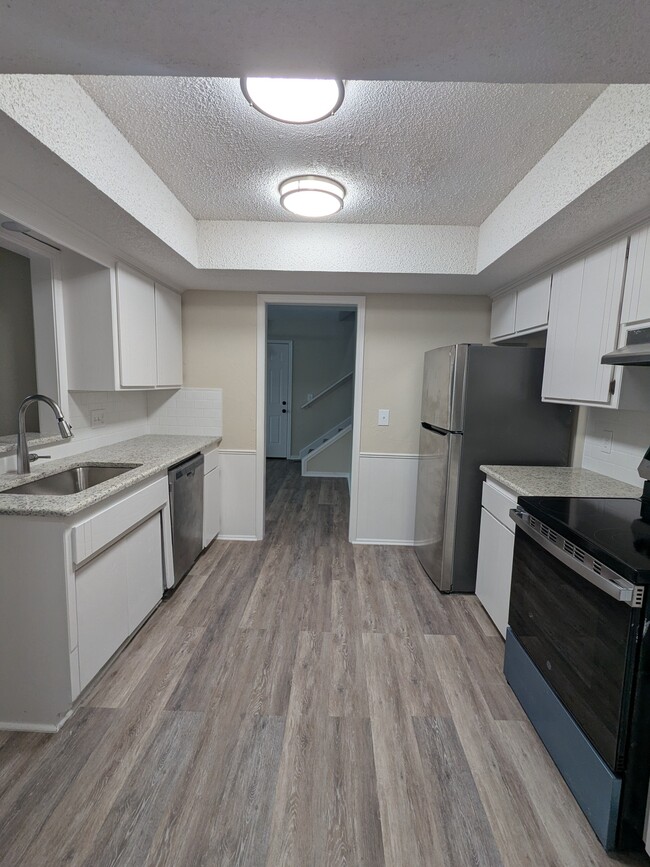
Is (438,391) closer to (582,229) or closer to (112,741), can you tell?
(582,229)

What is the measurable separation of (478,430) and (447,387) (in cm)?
34

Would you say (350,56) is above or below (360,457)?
above

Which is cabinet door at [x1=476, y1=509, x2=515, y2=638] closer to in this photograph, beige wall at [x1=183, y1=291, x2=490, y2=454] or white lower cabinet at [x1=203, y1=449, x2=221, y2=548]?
beige wall at [x1=183, y1=291, x2=490, y2=454]

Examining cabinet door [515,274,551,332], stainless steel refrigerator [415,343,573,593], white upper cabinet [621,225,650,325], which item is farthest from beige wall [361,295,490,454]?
white upper cabinet [621,225,650,325]

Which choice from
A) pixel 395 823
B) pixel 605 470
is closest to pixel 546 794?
pixel 395 823

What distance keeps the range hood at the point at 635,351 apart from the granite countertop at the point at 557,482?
0.65 metres

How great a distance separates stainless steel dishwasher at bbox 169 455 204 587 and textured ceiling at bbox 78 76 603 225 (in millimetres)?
1668

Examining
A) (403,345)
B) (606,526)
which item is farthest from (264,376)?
(606,526)

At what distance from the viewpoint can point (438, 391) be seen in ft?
8.64

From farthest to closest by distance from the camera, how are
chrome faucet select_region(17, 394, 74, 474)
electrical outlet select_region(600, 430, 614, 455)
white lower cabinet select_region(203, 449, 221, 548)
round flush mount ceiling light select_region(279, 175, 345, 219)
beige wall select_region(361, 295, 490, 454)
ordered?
beige wall select_region(361, 295, 490, 454) < white lower cabinet select_region(203, 449, 221, 548) < electrical outlet select_region(600, 430, 614, 455) < round flush mount ceiling light select_region(279, 175, 345, 219) < chrome faucet select_region(17, 394, 74, 474)

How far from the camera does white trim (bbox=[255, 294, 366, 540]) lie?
→ 315 cm

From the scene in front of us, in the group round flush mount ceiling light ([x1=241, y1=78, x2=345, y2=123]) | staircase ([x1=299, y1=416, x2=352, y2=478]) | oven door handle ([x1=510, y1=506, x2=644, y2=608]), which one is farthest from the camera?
staircase ([x1=299, y1=416, x2=352, y2=478])

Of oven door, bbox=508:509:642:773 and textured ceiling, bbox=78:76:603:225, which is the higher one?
textured ceiling, bbox=78:76:603:225

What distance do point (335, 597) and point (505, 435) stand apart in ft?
5.01
